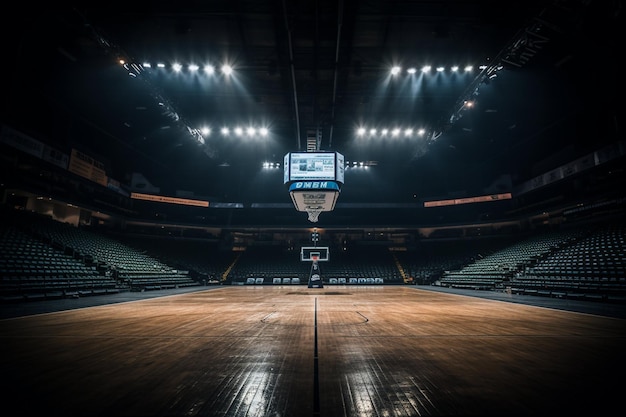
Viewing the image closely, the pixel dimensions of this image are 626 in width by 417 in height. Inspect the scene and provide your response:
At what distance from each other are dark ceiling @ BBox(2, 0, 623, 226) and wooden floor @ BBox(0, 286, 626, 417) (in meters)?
8.29

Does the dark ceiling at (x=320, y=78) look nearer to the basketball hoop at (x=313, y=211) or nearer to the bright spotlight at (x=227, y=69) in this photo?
the bright spotlight at (x=227, y=69)

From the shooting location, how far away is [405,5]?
8.35 meters

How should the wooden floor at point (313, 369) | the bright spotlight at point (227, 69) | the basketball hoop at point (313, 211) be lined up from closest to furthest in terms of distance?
the wooden floor at point (313, 369) → the bright spotlight at point (227, 69) → the basketball hoop at point (313, 211)

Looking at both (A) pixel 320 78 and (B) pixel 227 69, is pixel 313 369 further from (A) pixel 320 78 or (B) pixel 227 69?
(B) pixel 227 69

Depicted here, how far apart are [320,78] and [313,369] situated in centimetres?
1102

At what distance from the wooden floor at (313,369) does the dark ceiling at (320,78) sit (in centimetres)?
829

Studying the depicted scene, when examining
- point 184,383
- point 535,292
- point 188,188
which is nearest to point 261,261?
point 188,188

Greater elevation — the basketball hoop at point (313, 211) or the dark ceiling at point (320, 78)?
the dark ceiling at point (320, 78)

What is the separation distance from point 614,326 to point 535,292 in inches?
302

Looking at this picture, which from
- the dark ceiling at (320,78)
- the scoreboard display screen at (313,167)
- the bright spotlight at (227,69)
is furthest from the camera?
the scoreboard display screen at (313,167)

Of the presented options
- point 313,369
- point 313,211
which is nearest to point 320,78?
point 313,211

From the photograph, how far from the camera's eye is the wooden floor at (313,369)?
1.93 m

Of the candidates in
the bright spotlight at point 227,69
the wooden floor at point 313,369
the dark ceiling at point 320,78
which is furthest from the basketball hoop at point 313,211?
the wooden floor at point 313,369

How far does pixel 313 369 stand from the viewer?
2.68 m
